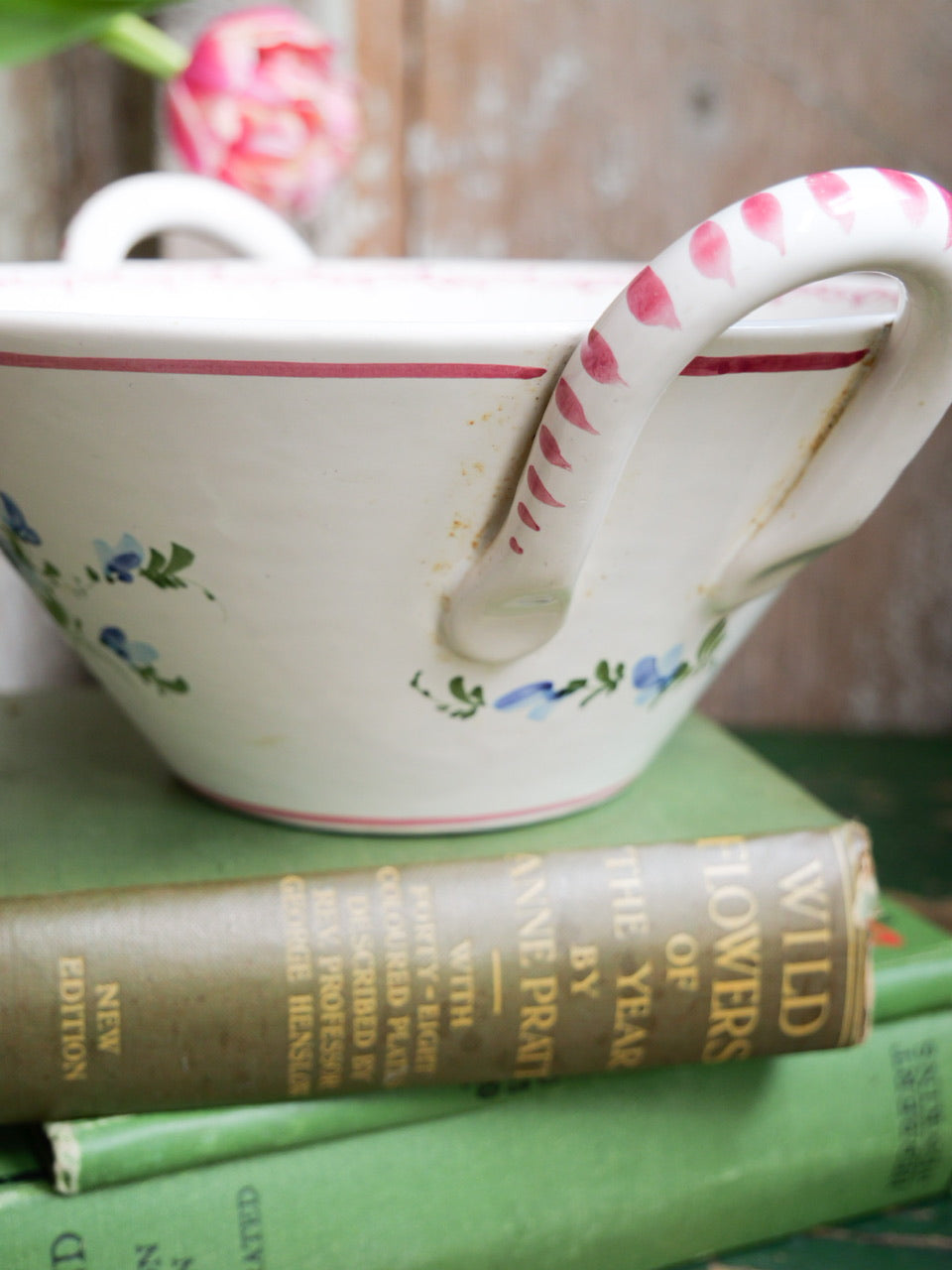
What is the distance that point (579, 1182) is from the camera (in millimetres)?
332

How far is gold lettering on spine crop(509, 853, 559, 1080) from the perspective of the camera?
12.5 inches

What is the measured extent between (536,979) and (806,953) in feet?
0.26

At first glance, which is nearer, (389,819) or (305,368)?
(305,368)

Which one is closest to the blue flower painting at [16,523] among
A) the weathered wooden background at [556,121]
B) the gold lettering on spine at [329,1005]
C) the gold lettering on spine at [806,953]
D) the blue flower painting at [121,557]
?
the blue flower painting at [121,557]

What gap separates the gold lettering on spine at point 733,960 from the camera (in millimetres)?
328

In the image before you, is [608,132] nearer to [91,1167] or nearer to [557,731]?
[557,731]

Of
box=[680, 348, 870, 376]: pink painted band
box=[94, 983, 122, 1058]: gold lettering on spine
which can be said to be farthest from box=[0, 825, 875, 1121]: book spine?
box=[680, 348, 870, 376]: pink painted band

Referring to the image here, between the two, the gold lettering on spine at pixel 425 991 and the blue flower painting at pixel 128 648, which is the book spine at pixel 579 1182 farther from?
the blue flower painting at pixel 128 648

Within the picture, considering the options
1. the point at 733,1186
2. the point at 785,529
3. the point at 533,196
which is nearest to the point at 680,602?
the point at 785,529

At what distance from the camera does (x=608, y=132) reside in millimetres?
653

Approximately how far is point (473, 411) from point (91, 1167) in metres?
0.20

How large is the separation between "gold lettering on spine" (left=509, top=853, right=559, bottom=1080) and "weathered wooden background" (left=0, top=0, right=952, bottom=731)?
42 centimetres

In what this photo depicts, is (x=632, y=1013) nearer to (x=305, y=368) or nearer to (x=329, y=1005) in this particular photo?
(x=329, y=1005)

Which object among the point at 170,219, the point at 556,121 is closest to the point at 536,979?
the point at 170,219
